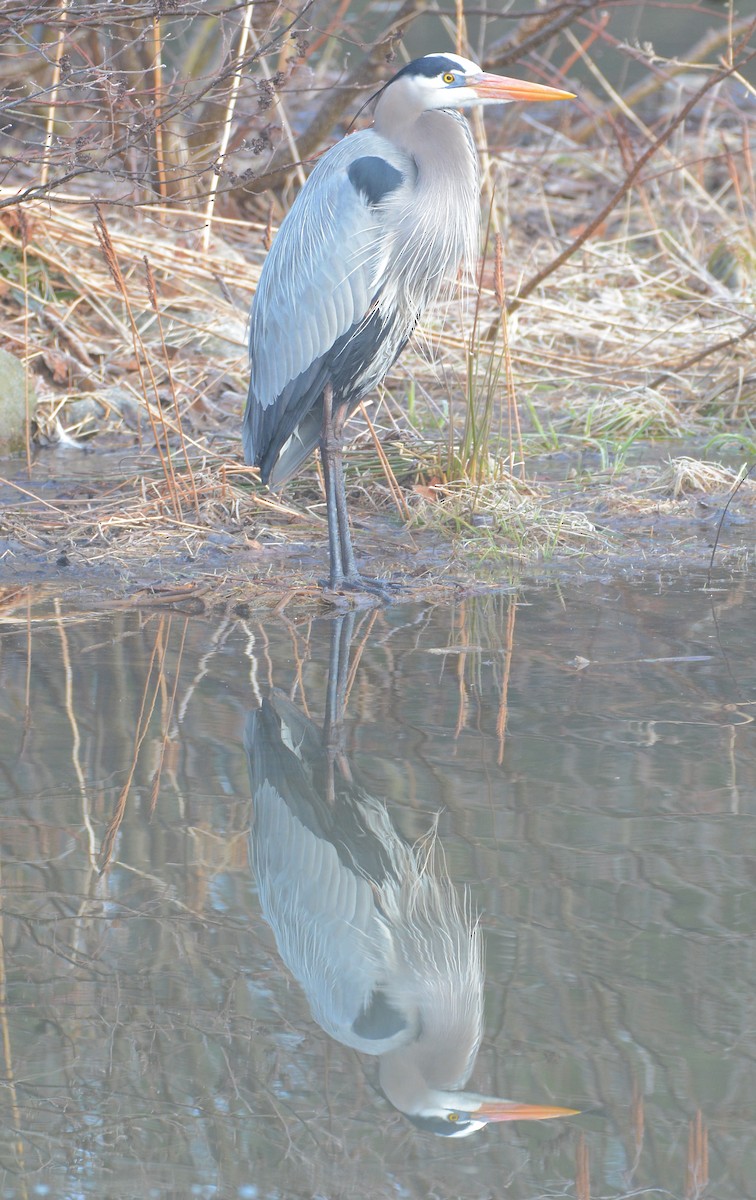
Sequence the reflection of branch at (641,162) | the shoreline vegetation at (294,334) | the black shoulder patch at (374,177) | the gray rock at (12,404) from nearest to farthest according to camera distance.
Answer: the black shoulder patch at (374,177), the shoreline vegetation at (294,334), the reflection of branch at (641,162), the gray rock at (12,404)

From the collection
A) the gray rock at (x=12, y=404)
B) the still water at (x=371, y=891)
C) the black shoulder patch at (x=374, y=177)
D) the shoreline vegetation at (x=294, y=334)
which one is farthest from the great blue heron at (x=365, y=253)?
the gray rock at (x=12, y=404)

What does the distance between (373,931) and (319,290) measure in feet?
8.54

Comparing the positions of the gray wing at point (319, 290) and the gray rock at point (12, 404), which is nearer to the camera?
the gray wing at point (319, 290)

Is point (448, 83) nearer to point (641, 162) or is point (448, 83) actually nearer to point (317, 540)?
point (641, 162)

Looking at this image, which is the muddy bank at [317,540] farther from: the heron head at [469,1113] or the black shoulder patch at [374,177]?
the heron head at [469,1113]

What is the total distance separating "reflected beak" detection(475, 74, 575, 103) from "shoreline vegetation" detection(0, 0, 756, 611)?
54 cm

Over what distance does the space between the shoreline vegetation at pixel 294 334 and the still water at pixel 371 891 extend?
74cm

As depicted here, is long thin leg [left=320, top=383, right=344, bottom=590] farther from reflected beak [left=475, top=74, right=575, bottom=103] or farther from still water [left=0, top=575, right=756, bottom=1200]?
reflected beak [left=475, top=74, right=575, bottom=103]

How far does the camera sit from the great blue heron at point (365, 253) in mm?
4391

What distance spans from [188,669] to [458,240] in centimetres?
177

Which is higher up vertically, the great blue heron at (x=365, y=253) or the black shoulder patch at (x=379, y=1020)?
the great blue heron at (x=365, y=253)

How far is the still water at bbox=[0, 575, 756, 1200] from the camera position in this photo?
174 cm

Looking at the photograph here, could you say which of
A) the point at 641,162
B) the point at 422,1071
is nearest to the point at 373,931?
the point at 422,1071

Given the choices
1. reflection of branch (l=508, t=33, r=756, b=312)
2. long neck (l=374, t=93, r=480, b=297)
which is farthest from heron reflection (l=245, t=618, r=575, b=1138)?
reflection of branch (l=508, t=33, r=756, b=312)
